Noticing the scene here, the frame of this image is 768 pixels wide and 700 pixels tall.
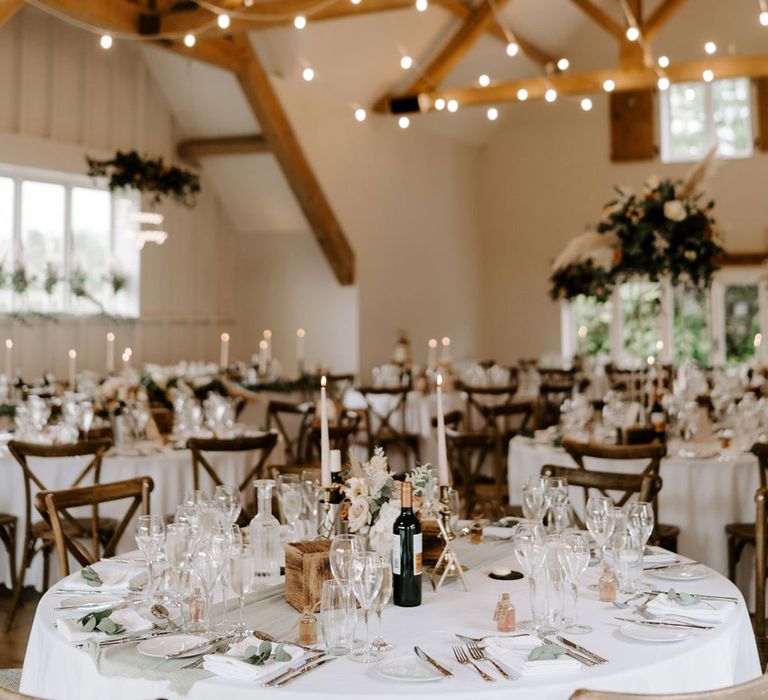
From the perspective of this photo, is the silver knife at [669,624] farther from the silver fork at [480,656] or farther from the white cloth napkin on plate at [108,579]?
the white cloth napkin on plate at [108,579]

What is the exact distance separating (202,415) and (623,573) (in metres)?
4.38

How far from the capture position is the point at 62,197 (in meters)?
9.63

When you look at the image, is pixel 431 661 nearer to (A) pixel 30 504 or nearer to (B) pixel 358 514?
(B) pixel 358 514


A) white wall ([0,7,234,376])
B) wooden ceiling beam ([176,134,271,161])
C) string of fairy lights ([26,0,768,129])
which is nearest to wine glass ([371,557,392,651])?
string of fairy lights ([26,0,768,129])

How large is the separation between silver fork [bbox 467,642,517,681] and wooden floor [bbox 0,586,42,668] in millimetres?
2643

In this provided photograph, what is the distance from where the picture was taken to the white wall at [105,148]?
353 inches

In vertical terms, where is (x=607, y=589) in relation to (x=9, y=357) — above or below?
below

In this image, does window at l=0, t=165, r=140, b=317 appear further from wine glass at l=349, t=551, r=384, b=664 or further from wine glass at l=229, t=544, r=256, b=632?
wine glass at l=349, t=551, r=384, b=664

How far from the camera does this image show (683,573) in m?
2.54

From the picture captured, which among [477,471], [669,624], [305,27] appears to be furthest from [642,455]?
[305,27]

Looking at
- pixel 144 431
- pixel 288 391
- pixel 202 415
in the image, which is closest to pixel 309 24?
pixel 288 391

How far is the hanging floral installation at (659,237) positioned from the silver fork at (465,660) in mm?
3512

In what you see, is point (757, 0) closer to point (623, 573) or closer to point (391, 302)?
point (391, 302)

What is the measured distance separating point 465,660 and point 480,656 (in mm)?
40
